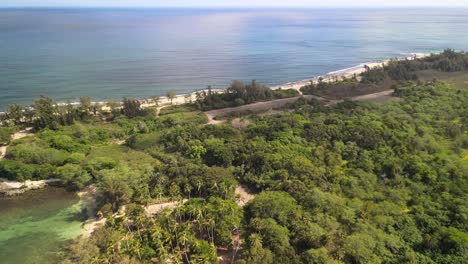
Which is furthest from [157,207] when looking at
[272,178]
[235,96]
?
[235,96]

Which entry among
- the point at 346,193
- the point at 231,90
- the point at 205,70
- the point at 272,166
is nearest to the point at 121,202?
the point at 272,166

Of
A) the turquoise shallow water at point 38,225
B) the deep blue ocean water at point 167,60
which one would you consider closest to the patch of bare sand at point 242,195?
the turquoise shallow water at point 38,225

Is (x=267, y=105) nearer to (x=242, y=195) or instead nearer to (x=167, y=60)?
(x=242, y=195)

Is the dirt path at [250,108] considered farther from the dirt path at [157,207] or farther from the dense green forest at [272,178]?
the dirt path at [157,207]

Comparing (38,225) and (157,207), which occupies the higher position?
(38,225)

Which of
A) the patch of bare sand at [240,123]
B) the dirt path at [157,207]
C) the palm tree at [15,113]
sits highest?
the palm tree at [15,113]

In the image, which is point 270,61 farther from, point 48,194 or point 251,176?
point 48,194
